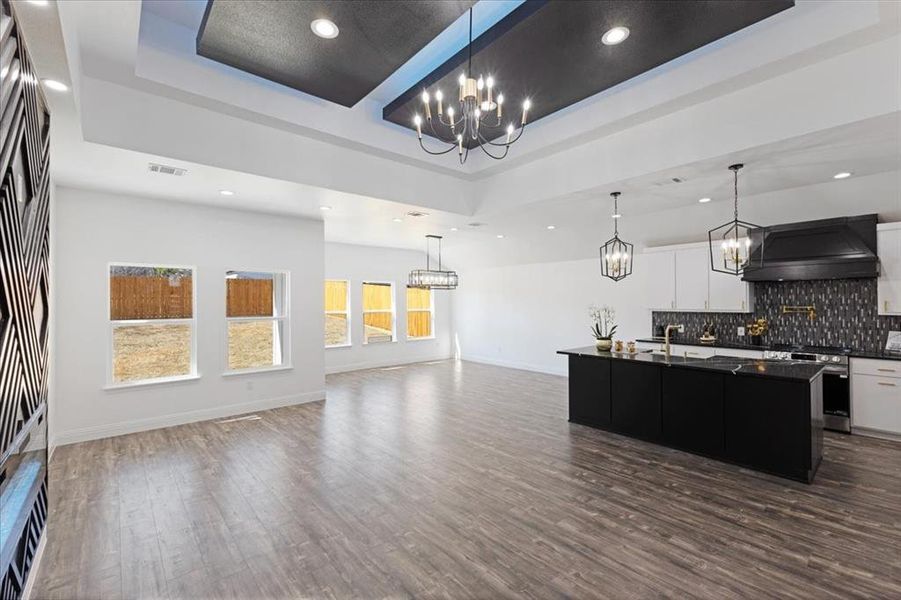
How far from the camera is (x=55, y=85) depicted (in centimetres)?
267

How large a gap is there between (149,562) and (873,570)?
4.45 m

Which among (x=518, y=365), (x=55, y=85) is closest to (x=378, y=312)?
(x=518, y=365)

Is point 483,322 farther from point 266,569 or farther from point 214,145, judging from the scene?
point 266,569

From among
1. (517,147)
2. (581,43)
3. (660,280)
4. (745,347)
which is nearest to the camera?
(581,43)

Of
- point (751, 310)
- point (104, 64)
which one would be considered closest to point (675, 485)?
point (751, 310)

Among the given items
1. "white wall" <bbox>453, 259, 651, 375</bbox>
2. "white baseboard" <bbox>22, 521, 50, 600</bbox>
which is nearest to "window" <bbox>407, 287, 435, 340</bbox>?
"white wall" <bbox>453, 259, 651, 375</bbox>

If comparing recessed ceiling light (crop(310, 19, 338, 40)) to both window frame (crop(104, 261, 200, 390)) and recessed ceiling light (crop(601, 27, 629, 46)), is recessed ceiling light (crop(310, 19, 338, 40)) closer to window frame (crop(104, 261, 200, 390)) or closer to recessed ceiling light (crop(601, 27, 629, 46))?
recessed ceiling light (crop(601, 27, 629, 46))

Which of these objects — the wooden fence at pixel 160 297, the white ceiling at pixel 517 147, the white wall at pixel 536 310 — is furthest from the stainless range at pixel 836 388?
the wooden fence at pixel 160 297

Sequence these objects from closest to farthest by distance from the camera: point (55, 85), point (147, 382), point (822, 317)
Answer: point (55, 85) → point (147, 382) → point (822, 317)

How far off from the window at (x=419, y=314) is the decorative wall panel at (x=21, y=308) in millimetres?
8606

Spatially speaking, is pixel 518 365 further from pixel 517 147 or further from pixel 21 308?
pixel 21 308

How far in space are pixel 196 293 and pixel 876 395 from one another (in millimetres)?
8647

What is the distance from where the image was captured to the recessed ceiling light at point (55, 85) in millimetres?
2616

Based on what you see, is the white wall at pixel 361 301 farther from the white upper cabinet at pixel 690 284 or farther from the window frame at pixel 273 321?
the white upper cabinet at pixel 690 284
